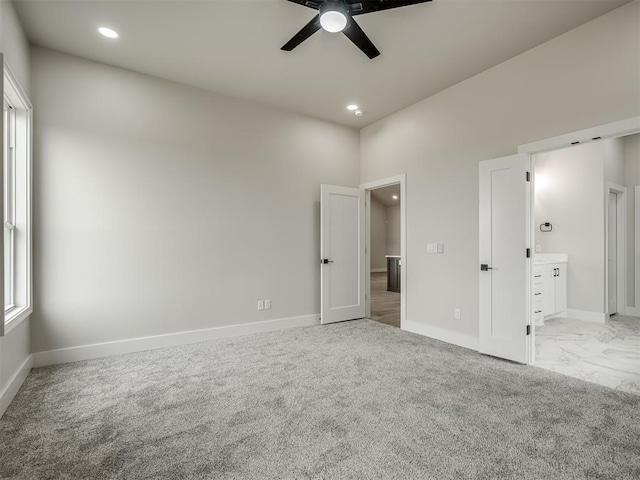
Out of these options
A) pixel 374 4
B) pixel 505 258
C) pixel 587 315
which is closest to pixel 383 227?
pixel 587 315

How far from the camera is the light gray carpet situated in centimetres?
167

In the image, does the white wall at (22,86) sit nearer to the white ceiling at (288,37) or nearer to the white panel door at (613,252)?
the white ceiling at (288,37)

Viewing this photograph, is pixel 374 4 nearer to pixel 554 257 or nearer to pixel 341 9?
pixel 341 9

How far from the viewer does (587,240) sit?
16.5 ft

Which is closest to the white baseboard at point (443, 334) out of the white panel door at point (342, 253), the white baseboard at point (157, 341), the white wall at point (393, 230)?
the white panel door at point (342, 253)

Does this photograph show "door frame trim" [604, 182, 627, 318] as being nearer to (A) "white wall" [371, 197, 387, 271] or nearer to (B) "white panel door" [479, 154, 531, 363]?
(B) "white panel door" [479, 154, 531, 363]

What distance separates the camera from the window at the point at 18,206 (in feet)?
8.99

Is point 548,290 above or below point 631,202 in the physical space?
Answer: below

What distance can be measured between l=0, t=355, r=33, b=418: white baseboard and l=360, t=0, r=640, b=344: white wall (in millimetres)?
4024

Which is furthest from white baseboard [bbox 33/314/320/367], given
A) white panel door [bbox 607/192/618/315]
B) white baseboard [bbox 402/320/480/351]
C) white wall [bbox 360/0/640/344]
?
white panel door [bbox 607/192/618/315]

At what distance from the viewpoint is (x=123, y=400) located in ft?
7.89

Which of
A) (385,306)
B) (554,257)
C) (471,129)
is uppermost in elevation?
(471,129)

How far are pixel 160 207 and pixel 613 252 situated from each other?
22.0 feet

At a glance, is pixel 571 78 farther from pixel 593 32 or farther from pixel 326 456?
pixel 326 456
